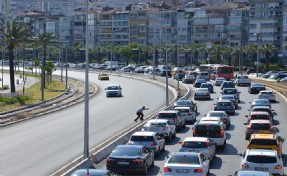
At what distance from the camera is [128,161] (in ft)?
83.5

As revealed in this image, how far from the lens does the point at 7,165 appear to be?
1150 inches

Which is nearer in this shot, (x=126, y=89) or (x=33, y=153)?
(x=33, y=153)

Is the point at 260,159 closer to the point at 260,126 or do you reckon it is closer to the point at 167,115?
the point at 260,126

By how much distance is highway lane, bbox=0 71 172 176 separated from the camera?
97.3 ft

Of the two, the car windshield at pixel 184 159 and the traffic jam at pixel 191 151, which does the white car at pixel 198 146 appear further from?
the car windshield at pixel 184 159

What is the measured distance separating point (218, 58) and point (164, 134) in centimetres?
11668

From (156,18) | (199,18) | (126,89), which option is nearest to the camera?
(126,89)

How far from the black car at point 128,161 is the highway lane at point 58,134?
3.21m

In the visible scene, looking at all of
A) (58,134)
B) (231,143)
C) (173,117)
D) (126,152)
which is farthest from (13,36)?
(126,152)

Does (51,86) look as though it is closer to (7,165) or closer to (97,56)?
(7,165)

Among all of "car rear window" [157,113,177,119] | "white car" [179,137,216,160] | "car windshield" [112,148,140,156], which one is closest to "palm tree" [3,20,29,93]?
"car rear window" [157,113,177,119]

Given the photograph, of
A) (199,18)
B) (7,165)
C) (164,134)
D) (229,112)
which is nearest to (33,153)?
(7,165)

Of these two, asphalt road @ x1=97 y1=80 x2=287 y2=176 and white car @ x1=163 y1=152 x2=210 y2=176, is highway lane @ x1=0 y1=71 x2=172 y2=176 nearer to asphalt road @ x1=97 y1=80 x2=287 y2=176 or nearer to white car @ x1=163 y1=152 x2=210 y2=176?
asphalt road @ x1=97 y1=80 x2=287 y2=176

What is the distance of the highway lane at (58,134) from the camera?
29672 mm
